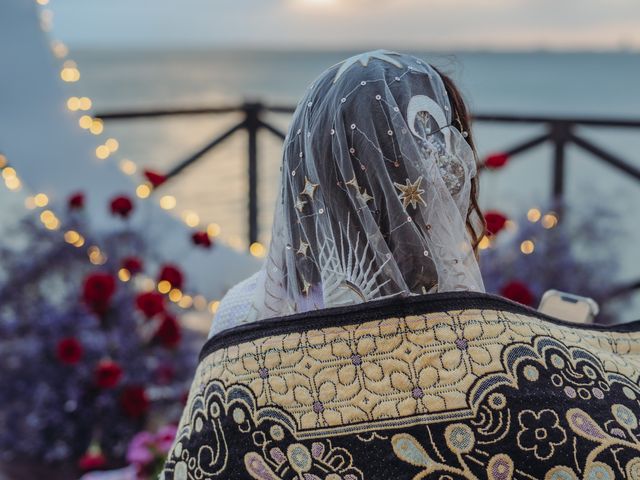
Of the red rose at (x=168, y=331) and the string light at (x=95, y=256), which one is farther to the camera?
the string light at (x=95, y=256)

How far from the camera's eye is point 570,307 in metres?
1.38

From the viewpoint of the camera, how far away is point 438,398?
94 cm

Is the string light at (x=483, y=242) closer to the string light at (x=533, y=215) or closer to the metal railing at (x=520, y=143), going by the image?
the string light at (x=533, y=215)

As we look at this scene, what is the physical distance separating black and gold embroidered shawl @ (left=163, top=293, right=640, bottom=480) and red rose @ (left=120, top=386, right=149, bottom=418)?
114 centimetres

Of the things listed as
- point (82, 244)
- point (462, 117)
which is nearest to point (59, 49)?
point (82, 244)

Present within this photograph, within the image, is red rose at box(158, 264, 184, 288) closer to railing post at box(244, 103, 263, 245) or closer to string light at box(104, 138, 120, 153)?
string light at box(104, 138, 120, 153)

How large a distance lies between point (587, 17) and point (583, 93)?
21.9 metres

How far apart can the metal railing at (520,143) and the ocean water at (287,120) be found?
11 centimetres

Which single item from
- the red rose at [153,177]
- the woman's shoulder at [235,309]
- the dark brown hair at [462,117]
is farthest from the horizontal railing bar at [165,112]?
the dark brown hair at [462,117]

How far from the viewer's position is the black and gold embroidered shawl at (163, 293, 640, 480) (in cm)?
92

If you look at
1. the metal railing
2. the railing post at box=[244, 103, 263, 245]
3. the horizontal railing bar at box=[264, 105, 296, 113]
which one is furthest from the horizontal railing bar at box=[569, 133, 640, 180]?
the railing post at box=[244, 103, 263, 245]

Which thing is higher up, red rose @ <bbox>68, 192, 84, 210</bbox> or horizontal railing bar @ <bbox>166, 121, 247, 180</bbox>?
horizontal railing bar @ <bbox>166, 121, 247, 180</bbox>

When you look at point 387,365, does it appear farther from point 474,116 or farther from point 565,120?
point 565,120

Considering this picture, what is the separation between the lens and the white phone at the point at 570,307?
1.36 m
